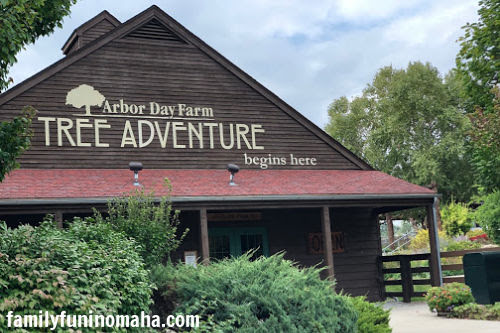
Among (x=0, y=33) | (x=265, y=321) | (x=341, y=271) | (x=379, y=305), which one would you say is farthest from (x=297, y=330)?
(x=341, y=271)

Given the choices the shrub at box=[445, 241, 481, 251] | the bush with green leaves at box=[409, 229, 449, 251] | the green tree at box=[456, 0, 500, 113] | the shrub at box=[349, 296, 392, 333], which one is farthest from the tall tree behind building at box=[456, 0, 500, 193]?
the shrub at box=[349, 296, 392, 333]

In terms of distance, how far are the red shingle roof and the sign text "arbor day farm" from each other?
2.91 ft

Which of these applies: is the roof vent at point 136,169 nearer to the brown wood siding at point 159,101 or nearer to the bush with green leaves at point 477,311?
the brown wood siding at point 159,101

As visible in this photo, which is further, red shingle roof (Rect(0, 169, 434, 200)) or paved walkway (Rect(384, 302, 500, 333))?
red shingle roof (Rect(0, 169, 434, 200))

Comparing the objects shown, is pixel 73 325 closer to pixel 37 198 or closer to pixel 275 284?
pixel 275 284

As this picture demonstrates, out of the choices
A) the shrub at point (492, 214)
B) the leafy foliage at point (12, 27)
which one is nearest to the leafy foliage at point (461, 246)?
the shrub at point (492, 214)

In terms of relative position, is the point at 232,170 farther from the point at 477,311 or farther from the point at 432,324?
the point at 477,311

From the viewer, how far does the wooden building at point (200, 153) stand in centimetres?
1678

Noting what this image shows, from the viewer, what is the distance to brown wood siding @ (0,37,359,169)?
17.5 meters

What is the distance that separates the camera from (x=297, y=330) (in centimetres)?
870

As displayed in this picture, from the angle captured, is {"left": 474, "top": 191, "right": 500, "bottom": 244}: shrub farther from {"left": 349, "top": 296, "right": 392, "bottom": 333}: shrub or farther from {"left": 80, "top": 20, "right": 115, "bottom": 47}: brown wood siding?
{"left": 349, "top": 296, "right": 392, "bottom": 333}: shrub

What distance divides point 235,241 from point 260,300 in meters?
9.97

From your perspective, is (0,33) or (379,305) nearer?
(0,33)

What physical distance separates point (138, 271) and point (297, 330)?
7.53 ft
